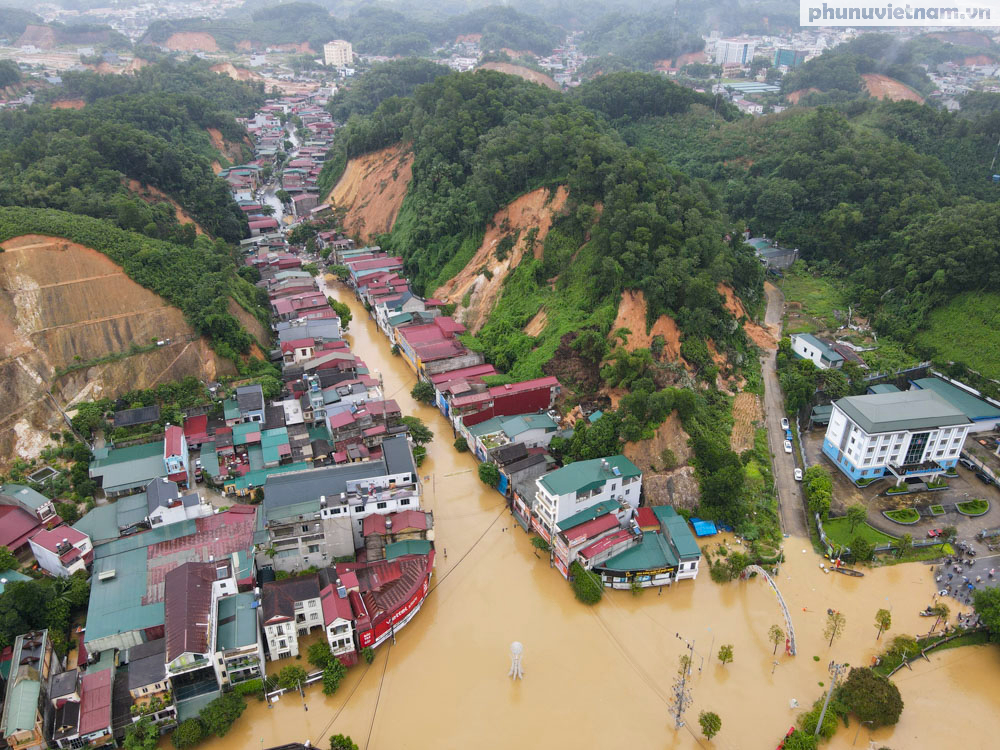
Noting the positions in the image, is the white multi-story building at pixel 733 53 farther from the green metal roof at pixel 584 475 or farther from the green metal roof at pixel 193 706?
the green metal roof at pixel 193 706

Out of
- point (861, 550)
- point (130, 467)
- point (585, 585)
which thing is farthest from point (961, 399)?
point (130, 467)

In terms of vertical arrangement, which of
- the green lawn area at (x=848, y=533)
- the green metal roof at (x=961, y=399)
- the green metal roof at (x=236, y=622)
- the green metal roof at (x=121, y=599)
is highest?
the green metal roof at (x=961, y=399)

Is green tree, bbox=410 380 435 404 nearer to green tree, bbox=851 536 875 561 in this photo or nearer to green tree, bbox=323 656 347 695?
green tree, bbox=323 656 347 695

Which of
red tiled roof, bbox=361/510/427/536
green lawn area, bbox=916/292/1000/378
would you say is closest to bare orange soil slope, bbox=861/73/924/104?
green lawn area, bbox=916/292/1000/378

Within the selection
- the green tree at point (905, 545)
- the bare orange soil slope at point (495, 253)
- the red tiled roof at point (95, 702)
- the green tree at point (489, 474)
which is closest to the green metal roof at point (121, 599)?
the red tiled roof at point (95, 702)

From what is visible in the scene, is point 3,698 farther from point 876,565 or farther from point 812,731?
point 876,565

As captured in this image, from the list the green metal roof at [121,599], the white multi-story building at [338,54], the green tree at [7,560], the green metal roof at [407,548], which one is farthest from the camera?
the white multi-story building at [338,54]
